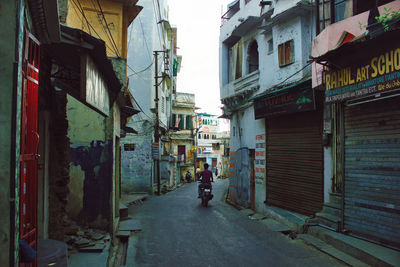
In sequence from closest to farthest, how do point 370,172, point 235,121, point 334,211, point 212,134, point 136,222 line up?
point 370,172, point 334,211, point 136,222, point 235,121, point 212,134

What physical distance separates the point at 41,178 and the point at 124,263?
7.74 feet

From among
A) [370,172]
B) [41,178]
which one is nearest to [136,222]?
[41,178]

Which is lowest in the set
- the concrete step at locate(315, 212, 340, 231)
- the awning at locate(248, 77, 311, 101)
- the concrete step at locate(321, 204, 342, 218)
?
the concrete step at locate(315, 212, 340, 231)

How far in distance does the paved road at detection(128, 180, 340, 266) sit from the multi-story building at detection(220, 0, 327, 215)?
180cm

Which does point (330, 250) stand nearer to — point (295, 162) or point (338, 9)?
point (295, 162)

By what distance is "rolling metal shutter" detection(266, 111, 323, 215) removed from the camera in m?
10.4

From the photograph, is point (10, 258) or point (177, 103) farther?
point (177, 103)

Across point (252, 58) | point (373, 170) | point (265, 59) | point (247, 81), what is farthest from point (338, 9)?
point (252, 58)

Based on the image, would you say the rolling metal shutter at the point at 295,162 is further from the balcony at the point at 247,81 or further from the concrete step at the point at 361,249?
the balcony at the point at 247,81

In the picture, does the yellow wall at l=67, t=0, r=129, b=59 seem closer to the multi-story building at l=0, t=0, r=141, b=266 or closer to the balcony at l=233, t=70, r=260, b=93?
the multi-story building at l=0, t=0, r=141, b=266

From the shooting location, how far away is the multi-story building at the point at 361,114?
23.0 ft

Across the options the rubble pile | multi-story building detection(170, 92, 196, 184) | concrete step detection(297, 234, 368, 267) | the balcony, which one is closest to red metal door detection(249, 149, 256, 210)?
the balcony

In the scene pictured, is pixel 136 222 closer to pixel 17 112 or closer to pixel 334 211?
pixel 334 211

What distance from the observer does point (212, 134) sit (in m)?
76.8
